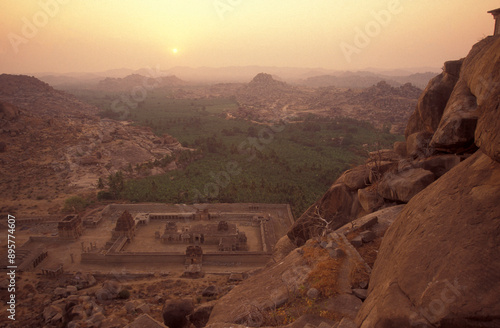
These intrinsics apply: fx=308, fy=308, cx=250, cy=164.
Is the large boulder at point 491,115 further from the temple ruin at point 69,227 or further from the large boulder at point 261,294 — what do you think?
the temple ruin at point 69,227

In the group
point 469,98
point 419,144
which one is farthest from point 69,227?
point 469,98

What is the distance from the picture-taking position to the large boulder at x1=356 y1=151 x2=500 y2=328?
4191 mm

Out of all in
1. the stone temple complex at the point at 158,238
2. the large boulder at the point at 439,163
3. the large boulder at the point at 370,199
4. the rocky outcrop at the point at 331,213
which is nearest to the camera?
the large boulder at the point at 439,163

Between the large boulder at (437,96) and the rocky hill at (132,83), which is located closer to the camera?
the large boulder at (437,96)

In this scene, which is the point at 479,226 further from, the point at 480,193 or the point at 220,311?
the point at 220,311

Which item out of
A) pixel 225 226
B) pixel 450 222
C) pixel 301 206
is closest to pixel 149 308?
pixel 225 226

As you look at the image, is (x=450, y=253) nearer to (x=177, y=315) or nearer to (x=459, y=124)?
(x=459, y=124)

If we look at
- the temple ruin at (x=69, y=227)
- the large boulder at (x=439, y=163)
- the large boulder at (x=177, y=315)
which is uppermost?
the large boulder at (x=439, y=163)

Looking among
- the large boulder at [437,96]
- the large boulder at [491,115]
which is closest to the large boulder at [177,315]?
the large boulder at [491,115]

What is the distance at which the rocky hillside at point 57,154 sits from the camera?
31.6 metres

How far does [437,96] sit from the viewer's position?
12.1 meters

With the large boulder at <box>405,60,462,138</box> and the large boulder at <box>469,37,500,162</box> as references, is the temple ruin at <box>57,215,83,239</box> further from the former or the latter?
the large boulder at <box>469,37,500,162</box>

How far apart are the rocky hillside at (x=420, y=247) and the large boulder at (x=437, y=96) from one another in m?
0.04

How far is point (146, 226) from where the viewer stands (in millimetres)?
24547
